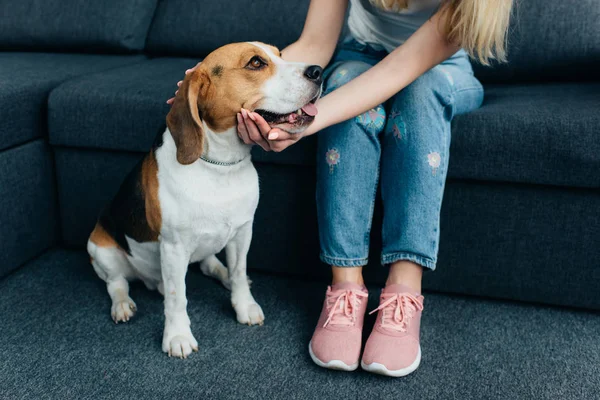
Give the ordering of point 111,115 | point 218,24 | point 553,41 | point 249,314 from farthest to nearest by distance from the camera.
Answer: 1. point 218,24
2. point 553,41
3. point 111,115
4. point 249,314

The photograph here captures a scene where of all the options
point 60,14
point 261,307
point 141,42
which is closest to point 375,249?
point 261,307

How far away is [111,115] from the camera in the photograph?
182 cm

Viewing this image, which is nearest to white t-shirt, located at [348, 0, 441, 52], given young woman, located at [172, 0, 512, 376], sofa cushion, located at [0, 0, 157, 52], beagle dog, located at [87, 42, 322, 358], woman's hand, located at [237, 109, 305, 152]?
young woman, located at [172, 0, 512, 376]

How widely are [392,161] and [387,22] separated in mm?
424

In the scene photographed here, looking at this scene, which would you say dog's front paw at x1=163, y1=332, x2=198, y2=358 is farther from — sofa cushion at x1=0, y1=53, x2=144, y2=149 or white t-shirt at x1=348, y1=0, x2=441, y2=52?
white t-shirt at x1=348, y1=0, x2=441, y2=52

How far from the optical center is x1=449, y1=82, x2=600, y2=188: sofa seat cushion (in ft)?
4.96

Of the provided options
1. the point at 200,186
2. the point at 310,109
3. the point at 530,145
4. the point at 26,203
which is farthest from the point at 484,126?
the point at 26,203

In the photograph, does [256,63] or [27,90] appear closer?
[256,63]

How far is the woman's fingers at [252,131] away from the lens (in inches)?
50.9

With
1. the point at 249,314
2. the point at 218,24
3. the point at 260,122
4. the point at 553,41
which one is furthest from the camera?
the point at 218,24

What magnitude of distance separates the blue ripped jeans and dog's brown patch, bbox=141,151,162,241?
413mm

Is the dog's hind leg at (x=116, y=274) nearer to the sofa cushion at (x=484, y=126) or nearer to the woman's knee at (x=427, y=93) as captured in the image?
the sofa cushion at (x=484, y=126)

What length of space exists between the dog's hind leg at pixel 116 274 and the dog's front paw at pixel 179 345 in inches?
8.0

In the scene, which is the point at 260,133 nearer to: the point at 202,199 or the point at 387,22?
the point at 202,199
